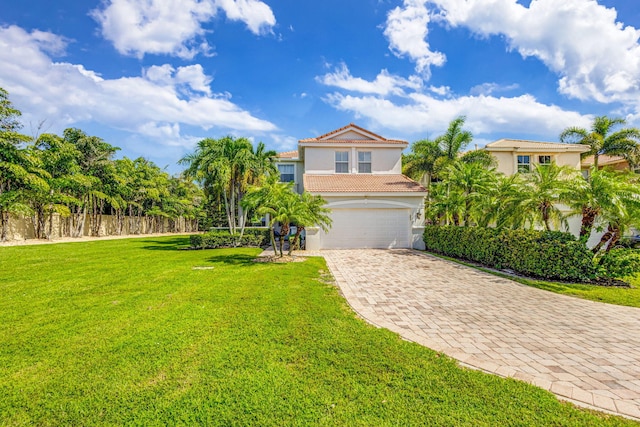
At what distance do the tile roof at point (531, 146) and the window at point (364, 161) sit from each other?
10.2 meters

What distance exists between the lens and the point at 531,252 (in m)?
10.0

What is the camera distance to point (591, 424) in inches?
111

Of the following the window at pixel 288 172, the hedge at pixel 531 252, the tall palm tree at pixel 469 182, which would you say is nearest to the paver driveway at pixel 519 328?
the hedge at pixel 531 252

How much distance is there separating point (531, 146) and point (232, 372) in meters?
28.3

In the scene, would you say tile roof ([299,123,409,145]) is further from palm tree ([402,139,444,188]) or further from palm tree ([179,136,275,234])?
palm tree ([179,136,275,234])

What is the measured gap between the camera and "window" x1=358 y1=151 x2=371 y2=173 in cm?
2167

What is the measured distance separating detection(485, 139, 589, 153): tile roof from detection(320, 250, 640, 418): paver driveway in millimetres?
18098

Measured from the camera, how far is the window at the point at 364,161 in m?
21.7

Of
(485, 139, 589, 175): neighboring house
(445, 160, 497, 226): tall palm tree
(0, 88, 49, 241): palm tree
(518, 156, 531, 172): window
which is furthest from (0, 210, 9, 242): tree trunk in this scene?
(518, 156, 531, 172): window

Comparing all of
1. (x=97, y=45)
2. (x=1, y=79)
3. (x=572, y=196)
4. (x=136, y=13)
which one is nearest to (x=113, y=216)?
(x=1, y=79)

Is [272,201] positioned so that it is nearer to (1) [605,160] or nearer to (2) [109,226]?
(2) [109,226]

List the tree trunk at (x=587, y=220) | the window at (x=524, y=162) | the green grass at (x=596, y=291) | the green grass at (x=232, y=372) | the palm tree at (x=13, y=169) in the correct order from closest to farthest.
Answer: the green grass at (x=232, y=372)
the green grass at (x=596, y=291)
the tree trunk at (x=587, y=220)
the palm tree at (x=13, y=169)
the window at (x=524, y=162)

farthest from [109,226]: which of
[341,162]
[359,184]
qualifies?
[359,184]

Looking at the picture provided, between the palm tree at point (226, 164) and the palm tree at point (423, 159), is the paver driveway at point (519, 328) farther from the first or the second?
the palm tree at point (423, 159)
